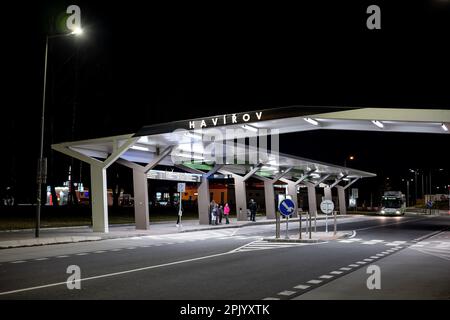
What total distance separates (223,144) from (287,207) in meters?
8.23

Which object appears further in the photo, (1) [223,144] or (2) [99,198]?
(1) [223,144]

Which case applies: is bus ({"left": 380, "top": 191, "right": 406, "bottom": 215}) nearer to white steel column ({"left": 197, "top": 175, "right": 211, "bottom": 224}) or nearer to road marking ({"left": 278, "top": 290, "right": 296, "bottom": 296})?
white steel column ({"left": 197, "top": 175, "right": 211, "bottom": 224})

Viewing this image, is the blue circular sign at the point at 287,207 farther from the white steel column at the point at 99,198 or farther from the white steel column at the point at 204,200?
the white steel column at the point at 204,200

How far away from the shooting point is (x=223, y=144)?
2775cm

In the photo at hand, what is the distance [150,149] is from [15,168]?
3709 centimetres

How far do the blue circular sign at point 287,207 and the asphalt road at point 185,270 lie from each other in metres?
1.64

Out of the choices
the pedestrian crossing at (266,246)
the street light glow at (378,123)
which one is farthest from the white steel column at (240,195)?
the street light glow at (378,123)

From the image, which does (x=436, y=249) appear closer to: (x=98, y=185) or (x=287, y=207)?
(x=287, y=207)

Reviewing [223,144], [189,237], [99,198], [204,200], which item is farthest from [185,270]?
[204,200]

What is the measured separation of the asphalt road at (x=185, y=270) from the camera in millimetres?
9042

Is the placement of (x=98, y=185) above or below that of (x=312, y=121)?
below
